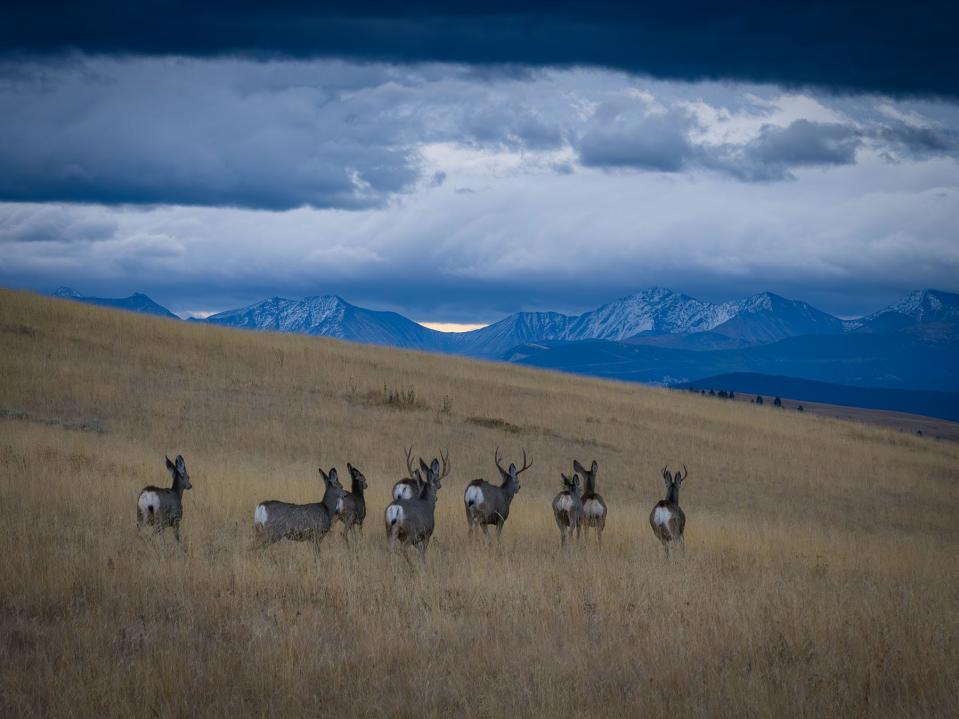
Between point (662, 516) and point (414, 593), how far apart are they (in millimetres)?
6050

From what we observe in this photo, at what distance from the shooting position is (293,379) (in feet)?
124

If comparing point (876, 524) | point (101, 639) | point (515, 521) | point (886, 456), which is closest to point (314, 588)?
point (101, 639)

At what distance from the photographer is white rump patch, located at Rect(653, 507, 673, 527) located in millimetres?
14969

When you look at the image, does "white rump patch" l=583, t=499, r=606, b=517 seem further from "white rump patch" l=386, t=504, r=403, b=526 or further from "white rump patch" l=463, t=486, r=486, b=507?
"white rump patch" l=386, t=504, r=403, b=526

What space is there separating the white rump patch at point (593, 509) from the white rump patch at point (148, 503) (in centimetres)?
696

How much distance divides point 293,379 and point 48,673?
31.0m

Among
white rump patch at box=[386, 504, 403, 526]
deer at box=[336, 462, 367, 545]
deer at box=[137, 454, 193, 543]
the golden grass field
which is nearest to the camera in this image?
the golden grass field

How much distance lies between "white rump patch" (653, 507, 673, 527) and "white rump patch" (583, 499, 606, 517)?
0.93 metres

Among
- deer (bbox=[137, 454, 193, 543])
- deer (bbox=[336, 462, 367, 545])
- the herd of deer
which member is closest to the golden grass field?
deer (bbox=[137, 454, 193, 543])

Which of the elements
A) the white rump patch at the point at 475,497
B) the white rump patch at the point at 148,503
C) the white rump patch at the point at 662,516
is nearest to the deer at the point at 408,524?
the white rump patch at the point at 475,497

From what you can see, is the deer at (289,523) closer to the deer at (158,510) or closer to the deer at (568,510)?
the deer at (158,510)

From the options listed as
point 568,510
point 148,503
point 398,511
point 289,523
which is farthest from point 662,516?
point 148,503

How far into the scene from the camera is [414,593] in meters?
10.3

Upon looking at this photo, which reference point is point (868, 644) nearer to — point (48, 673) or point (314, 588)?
point (314, 588)
